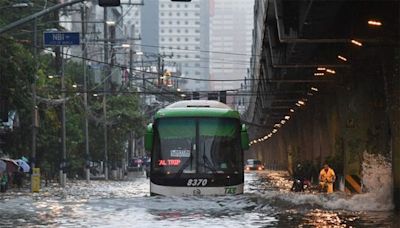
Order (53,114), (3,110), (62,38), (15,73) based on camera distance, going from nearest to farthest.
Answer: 1. (62,38)
2. (3,110)
3. (15,73)
4. (53,114)

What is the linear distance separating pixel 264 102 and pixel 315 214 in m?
42.0

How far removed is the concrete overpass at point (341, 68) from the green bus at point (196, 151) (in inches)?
130

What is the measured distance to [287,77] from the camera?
147ft

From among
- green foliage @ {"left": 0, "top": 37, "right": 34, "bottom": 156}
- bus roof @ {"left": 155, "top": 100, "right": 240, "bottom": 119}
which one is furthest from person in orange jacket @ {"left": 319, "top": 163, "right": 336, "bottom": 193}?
green foliage @ {"left": 0, "top": 37, "right": 34, "bottom": 156}

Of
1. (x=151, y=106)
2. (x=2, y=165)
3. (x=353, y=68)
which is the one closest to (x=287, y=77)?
(x=353, y=68)

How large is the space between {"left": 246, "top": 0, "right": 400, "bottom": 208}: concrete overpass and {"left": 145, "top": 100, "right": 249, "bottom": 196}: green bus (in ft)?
10.8

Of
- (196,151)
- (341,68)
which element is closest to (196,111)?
(196,151)

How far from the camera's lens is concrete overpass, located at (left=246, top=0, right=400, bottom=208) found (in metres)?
26.9

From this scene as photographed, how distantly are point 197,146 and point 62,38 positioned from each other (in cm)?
1088

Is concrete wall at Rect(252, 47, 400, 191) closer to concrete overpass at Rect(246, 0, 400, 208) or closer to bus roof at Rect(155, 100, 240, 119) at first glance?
concrete overpass at Rect(246, 0, 400, 208)

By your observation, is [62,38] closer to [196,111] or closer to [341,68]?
[196,111]

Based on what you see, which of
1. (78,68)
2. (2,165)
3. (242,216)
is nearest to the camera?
(242,216)

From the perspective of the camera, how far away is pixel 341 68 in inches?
1513

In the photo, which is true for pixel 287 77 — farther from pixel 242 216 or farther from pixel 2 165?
pixel 242 216
